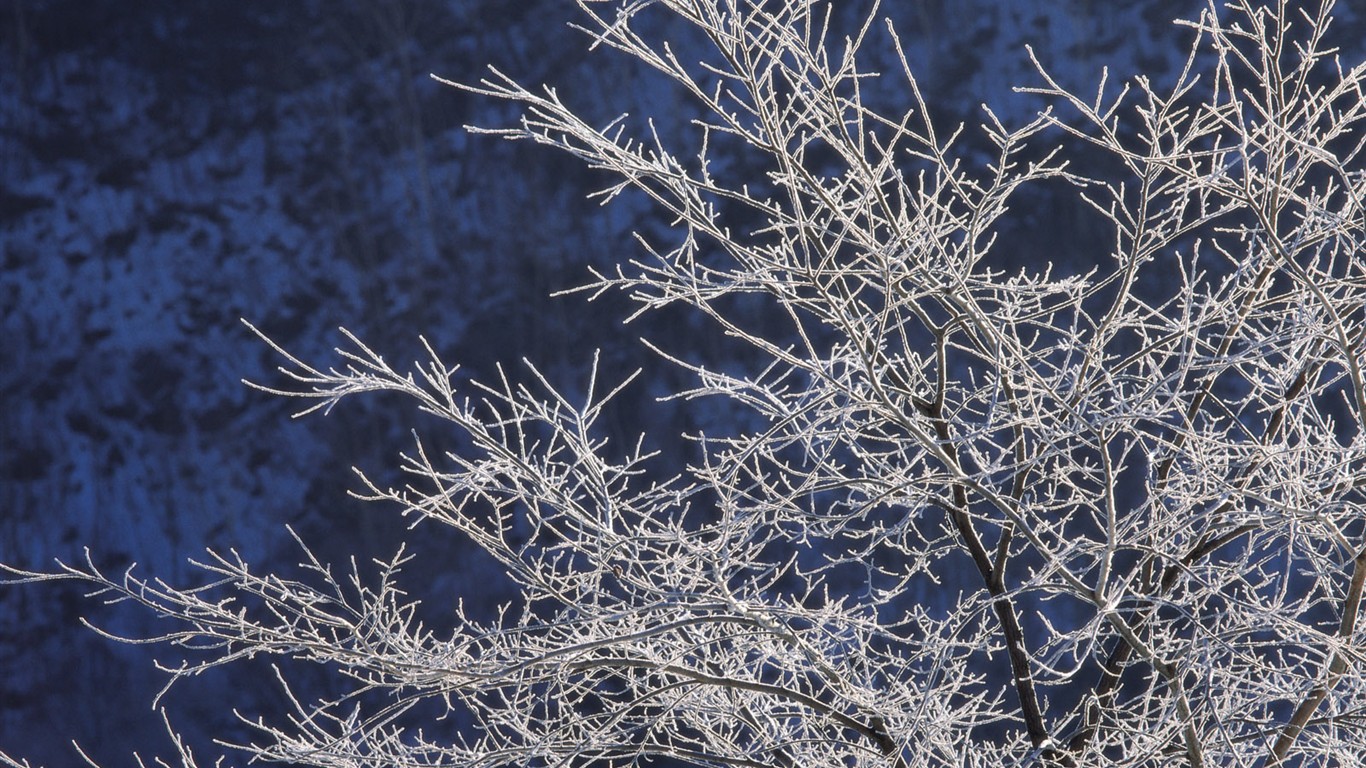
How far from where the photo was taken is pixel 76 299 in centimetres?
695

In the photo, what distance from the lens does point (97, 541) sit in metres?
6.78

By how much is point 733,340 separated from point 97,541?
3.65 meters

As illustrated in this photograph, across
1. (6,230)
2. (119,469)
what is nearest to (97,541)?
(119,469)

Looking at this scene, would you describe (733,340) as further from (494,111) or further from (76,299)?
(76,299)

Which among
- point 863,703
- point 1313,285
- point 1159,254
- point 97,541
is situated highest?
point 1313,285

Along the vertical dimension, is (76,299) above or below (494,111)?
below

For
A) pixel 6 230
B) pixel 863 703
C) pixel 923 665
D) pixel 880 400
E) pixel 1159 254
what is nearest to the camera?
pixel 880 400

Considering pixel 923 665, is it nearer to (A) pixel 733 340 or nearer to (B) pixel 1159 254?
(A) pixel 733 340

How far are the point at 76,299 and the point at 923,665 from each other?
507 centimetres

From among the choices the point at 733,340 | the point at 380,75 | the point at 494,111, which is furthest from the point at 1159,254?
the point at 380,75

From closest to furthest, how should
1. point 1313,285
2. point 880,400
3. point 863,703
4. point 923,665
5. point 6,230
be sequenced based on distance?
point 1313,285 < point 880,400 < point 863,703 < point 923,665 < point 6,230

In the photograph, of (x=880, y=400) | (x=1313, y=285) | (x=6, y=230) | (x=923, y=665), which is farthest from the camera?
(x=6, y=230)

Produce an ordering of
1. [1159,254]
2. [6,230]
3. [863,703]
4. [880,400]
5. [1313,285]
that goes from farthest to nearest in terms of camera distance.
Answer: [6,230]
[1159,254]
[863,703]
[880,400]
[1313,285]

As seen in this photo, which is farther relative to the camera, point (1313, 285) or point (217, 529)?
point (217, 529)
